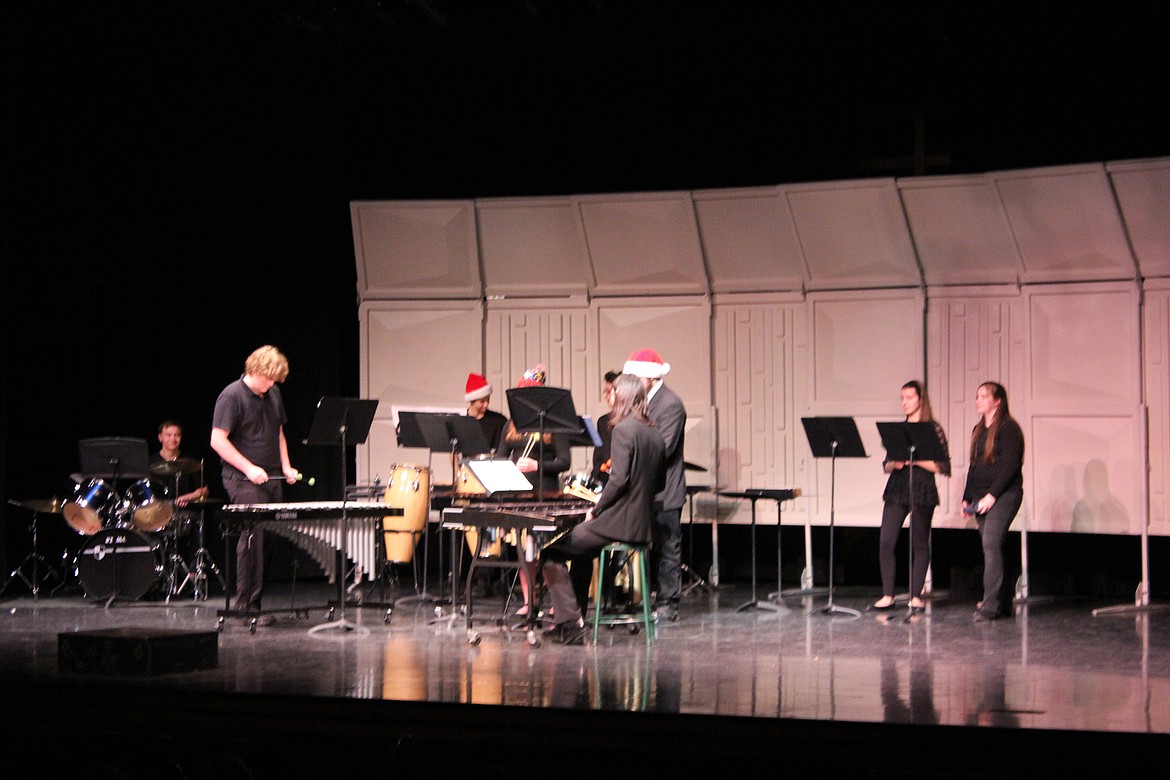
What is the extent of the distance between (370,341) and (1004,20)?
17.6 feet

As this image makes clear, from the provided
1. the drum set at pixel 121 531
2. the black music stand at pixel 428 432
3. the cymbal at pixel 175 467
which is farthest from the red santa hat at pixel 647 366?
the cymbal at pixel 175 467

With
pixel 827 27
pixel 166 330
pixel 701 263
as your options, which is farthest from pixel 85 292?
pixel 827 27

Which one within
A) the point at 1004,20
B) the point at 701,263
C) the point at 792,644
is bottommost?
the point at 792,644

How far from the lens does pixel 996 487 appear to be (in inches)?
316

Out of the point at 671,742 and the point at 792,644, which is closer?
the point at 671,742

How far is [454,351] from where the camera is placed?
10352 millimetres

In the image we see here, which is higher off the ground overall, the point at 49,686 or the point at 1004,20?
the point at 1004,20

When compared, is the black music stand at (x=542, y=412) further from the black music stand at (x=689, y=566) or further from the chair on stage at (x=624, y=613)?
the black music stand at (x=689, y=566)

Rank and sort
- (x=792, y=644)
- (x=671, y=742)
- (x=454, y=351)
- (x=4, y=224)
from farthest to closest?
1. (x=454, y=351)
2. (x=4, y=224)
3. (x=792, y=644)
4. (x=671, y=742)

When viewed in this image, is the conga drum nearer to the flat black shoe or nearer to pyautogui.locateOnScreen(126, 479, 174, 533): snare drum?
pyautogui.locateOnScreen(126, 479, 174, 533): snare drum

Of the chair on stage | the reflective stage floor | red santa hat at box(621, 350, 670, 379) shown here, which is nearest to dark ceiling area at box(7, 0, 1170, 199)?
red santa hat at box(621, 350, 670, 379)

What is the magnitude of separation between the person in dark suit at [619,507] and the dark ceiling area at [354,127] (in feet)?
12.5

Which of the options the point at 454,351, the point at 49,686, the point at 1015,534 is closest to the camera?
the point at 49,686

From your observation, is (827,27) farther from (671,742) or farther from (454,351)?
(671,742)
